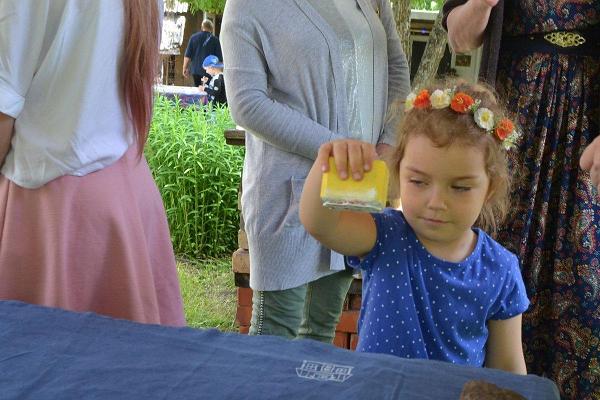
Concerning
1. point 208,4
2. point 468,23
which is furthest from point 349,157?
point 208,4

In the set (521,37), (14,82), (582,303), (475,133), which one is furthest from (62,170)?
(582,303)

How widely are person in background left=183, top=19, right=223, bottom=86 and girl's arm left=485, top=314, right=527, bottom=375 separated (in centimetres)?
938

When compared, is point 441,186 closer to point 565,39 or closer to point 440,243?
point 440,243

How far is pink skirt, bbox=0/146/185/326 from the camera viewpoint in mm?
1626

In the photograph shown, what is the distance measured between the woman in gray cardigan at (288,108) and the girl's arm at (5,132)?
0.67 metres

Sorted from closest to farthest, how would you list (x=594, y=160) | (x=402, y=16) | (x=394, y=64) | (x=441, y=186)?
(x=441, y=186), (x=594, y=160), (x=394, y=64), (x=402, y=16)

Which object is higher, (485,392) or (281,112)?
(281,112)

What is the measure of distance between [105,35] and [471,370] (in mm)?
1039

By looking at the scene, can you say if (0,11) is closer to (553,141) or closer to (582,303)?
(553,141)

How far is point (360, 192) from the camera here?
117 cm

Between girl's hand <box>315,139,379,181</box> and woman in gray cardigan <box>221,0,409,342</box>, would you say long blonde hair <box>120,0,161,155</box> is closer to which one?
woman in gray cardigan <box>221,0,409,342</box>

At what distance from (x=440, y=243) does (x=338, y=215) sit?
0.24 m

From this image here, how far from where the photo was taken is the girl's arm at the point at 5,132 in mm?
1571

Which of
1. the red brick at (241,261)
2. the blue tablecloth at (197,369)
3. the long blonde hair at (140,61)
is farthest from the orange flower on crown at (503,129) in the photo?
the red brick at (241,261)
